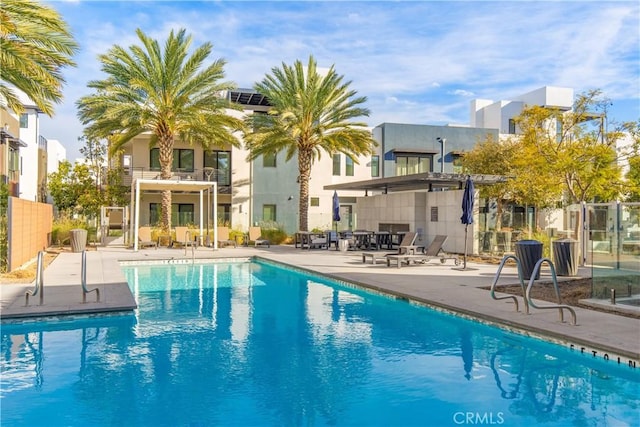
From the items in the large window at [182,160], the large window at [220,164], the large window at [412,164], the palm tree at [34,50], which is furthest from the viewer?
the large window at [412,164]

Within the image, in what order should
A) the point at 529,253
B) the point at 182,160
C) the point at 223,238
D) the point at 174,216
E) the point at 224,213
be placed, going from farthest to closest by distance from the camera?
the point at 182,160
the point at 224,213
the point at 174,216
the point at 223,238
the point at 529,253

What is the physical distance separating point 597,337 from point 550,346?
639mm

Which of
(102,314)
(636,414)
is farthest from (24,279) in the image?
(636,414)

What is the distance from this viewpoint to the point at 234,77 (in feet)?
88.1

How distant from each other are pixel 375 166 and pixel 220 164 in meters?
10.9

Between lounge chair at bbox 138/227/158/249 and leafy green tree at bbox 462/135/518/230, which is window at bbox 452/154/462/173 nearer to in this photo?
leafy green tree at bbox 462/135/518/230

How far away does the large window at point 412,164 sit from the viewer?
1479 inches

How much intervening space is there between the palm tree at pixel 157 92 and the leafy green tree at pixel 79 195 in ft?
24.5

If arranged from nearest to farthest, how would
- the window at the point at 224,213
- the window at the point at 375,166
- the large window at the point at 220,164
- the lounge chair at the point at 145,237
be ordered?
the lounge chair at the point at 145,237
the window at the point at 224,213
the large window at the point at 220,164
the window at the point at 375,166

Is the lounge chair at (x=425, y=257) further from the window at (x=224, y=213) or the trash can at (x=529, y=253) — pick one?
the window at (x=224, y=213)

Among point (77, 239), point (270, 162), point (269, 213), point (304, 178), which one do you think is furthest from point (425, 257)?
point (270, 162)

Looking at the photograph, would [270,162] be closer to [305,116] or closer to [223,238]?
[305,116]

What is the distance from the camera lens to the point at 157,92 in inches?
951

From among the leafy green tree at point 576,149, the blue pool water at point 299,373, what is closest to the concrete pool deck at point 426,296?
the blue pool water at point 299,373
